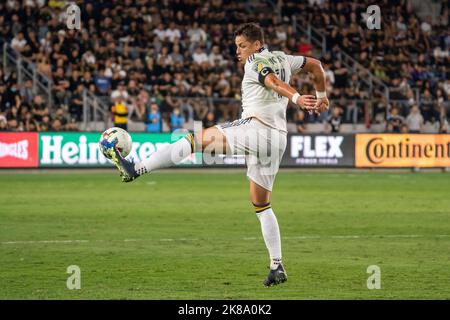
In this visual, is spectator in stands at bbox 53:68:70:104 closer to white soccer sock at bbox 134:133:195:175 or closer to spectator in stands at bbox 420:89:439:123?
spectator in stands at bbox 420:89:439:123

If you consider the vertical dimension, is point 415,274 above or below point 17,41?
below

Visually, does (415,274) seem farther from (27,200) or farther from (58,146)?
(58,146)

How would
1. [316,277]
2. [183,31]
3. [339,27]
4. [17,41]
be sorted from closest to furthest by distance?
[316,277]
[17,41]
[183,31]
[339,27]

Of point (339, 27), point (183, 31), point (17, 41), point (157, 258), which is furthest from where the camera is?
point (339, 27)

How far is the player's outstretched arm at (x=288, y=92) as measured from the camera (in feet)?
31.3

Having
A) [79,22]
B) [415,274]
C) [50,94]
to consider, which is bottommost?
[415,274]

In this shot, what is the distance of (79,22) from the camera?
107 ft

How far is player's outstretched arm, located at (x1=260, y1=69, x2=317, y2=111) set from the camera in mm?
9542

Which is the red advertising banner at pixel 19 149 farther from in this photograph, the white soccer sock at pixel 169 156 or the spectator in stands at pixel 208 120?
the white soccer sock at pixel 169 156

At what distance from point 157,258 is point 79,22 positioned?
2100 centimetres

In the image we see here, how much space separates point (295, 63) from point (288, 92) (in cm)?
97

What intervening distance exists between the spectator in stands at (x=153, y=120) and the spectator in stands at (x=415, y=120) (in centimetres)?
883

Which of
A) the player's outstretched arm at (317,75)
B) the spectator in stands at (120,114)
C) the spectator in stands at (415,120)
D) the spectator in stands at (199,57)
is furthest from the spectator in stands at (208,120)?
the player's outstretched arm at (317,75)

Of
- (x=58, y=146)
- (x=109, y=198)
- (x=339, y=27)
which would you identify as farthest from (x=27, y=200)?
(x=339, y=27)
